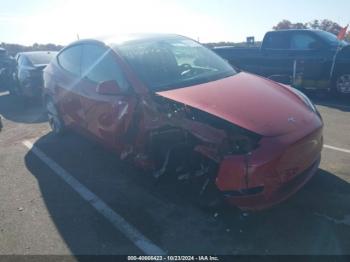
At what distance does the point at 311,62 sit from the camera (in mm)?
9359

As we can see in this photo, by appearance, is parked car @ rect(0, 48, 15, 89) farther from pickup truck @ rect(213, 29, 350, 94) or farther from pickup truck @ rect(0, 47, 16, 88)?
pickup truck @ rect(213, 29, 350, 94)

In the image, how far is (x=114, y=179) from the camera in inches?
188

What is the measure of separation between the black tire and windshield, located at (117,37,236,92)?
93.7 inches

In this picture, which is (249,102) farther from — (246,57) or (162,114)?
(246,57)

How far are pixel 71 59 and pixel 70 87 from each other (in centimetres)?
60

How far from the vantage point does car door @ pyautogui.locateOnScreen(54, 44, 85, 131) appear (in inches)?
214

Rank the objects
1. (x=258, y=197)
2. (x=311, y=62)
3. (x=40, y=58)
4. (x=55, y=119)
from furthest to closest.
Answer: (x=40, y=58) → (x=311, y=62) → (x=55, y=119) → (x=258, y=197)

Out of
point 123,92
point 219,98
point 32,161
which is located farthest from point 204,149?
point 32,161

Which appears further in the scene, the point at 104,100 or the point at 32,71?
the point at 32,71

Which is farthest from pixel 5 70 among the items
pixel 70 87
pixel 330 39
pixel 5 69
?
pixel 330 39

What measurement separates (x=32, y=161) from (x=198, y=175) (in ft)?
10.8

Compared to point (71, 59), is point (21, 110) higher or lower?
lower

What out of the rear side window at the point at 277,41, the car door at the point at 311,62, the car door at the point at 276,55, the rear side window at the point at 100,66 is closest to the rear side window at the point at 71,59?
the rear side window at the point at 100,66

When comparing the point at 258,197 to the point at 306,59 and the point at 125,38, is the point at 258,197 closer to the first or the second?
the point at 125,38
